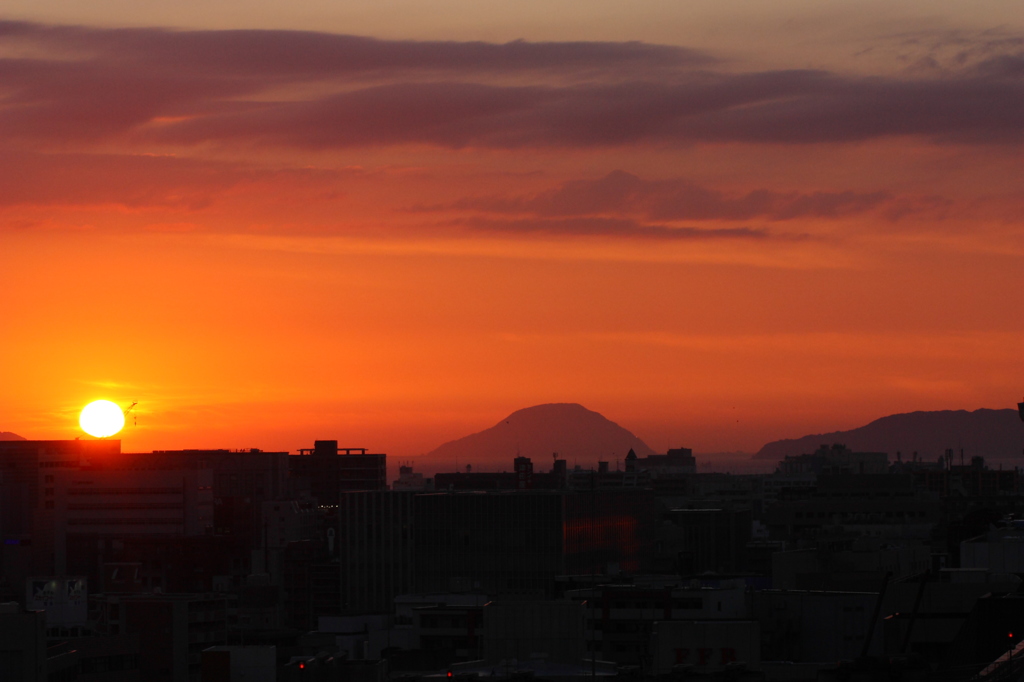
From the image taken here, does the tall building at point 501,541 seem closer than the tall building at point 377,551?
Yes

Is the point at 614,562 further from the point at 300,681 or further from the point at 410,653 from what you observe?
the point at 300,681

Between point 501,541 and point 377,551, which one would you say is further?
point 377,551

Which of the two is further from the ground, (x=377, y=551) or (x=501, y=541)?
(x=501, y=541)

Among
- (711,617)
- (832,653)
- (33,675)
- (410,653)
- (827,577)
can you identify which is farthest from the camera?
(827,577)

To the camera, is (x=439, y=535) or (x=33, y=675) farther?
(x=439, y=535)

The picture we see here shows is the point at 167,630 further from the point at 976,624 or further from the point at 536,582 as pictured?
the point at 976,624

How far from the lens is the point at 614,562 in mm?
192875

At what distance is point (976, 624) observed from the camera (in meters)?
63.3

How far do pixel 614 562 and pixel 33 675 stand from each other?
111m

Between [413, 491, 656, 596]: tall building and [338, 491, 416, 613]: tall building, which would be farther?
[338, 491, 416, 613]: tall building

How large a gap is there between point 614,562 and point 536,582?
1612cm

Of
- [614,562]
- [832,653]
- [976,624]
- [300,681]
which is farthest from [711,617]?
[614,562]

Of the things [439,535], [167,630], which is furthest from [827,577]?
[439,535]

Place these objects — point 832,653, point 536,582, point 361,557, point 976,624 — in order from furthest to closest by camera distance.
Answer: point 361,557 < point 536,582 < point 832,653 < point 976,624
